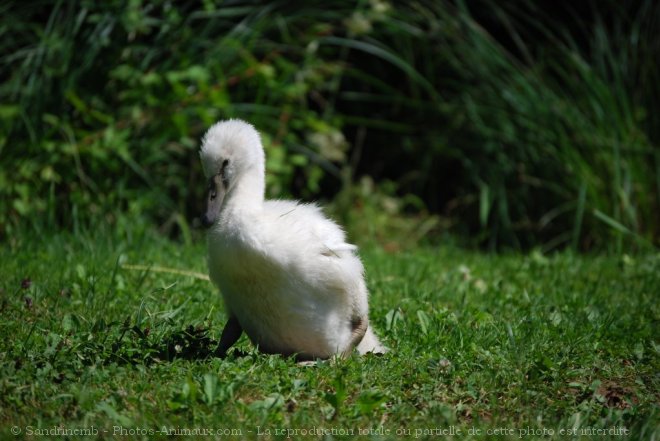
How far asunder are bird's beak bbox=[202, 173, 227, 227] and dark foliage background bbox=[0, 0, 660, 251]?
115 inches

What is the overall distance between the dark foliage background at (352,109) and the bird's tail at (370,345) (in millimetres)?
3218

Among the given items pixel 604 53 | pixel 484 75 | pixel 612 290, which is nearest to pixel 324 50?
pixel 484 75

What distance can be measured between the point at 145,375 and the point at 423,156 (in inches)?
254

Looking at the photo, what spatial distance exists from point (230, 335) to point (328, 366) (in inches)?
20.8

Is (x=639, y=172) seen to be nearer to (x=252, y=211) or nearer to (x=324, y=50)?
(x=324, y=50)

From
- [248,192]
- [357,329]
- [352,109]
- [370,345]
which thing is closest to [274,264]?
[248,192]

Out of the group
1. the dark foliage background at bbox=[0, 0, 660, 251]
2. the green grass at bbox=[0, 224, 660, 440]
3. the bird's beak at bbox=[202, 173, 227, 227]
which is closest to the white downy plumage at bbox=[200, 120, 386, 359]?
the bird's beak at bbox=[202, 173, 227, 227]

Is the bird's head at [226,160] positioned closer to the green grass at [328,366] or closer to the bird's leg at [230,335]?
the bird's leg at [230,335]

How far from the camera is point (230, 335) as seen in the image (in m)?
3.88

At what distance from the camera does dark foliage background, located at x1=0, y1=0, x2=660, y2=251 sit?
6824 millimetres

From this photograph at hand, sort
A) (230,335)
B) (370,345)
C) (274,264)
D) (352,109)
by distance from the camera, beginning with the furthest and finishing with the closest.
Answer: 1. (352,109)
2. (370,345)
3. (230,335)
4. (274,264)

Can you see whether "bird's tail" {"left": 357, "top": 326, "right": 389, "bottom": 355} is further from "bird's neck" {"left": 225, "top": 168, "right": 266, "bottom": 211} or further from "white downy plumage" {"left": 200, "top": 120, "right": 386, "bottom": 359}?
"bird's neck" {"left": 225, "top": 168, "right": 266, "bottom": 211}

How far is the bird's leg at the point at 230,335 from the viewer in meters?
3.83

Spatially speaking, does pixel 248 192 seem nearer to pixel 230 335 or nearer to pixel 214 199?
pixel 214 199
